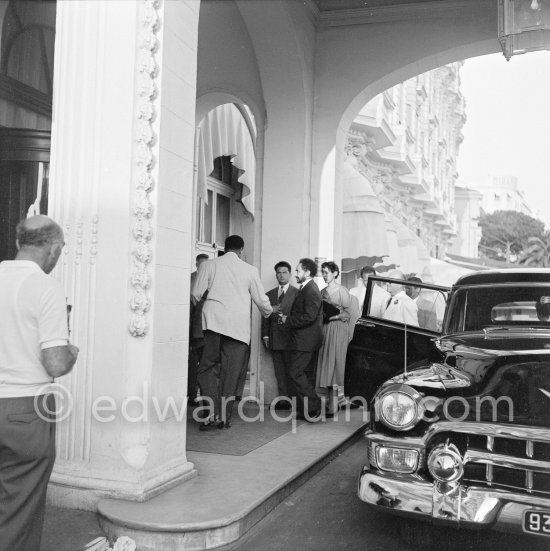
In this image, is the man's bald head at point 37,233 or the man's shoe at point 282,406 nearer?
the man's bald head at point 37,233

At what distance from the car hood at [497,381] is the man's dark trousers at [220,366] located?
2561mm

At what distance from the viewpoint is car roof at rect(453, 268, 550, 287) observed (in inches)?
201

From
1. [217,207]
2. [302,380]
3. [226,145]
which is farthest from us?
[217,207]

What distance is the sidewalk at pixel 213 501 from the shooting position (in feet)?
12.6

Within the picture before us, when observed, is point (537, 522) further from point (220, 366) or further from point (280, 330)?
point (280, 330)

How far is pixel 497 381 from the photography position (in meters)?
3.71

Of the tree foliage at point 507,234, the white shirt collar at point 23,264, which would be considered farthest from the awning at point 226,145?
the tree foliage at point 507,234

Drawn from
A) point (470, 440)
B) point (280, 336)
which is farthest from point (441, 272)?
point (470, 440)

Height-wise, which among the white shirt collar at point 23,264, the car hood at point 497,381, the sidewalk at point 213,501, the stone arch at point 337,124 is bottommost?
the sidewalk at point 213,501

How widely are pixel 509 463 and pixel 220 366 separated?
11.8ft

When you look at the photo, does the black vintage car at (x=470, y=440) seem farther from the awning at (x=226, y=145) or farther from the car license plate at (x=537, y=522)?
the awning at (x=226, y=145)

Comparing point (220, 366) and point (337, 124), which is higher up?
point (337, 124)

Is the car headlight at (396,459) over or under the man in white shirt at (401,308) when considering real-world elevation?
under

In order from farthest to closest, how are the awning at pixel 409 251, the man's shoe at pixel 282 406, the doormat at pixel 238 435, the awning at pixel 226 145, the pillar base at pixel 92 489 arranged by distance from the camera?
the awning at pixel 409 251
the awning at pixel 226 145
the man's shoe at pixel 282 406
the doormat at pixel 238 435
the pillar base at pixel 92 489
